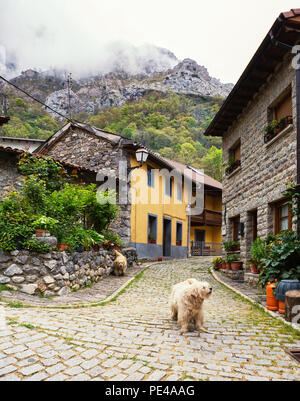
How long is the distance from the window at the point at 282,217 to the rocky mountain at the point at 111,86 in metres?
51.3

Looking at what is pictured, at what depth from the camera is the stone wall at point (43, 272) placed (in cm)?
592

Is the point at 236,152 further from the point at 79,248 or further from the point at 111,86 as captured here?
the point at 111,86

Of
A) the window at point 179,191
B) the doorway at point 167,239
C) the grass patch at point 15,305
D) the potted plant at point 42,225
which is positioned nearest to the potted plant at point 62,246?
the potted plant at point 42,225

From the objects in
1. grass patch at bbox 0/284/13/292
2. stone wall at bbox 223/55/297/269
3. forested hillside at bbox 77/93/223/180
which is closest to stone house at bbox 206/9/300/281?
stone wall at bbox 223/55/297/269

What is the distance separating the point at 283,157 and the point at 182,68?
98906 mm

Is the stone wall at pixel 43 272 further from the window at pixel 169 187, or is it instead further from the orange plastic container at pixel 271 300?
the window at pixel 169 187

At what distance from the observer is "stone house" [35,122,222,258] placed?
1379 cm

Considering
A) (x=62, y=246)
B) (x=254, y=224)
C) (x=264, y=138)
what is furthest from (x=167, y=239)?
(x=62, y=246)

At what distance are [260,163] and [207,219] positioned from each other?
15.7 metres

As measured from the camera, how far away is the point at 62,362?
3.04 metres

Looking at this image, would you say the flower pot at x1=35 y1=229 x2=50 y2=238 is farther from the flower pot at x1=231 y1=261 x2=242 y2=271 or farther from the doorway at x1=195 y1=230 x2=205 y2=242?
the doorway at x1=195 y1=230 x2=205 y2=242

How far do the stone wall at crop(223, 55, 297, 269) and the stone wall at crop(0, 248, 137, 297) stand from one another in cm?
480
